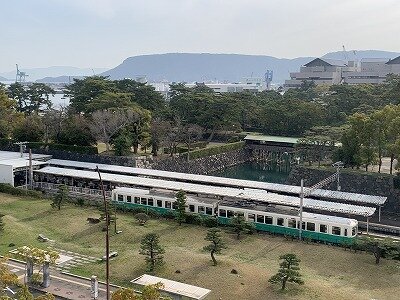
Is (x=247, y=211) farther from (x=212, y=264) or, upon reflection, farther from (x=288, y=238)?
(x=212, y=264)

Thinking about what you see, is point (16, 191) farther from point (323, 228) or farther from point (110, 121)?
point (323, 228)

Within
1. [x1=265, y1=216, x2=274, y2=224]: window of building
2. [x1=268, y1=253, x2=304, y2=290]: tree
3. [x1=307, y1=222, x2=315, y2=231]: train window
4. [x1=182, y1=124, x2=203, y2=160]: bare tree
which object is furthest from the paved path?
[x1=182, y1=124, x2=203, y2=160]: bare tree

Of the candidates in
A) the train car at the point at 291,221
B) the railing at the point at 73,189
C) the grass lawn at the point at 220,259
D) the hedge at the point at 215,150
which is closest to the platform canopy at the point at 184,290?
the grass lawn at the point at 220,259

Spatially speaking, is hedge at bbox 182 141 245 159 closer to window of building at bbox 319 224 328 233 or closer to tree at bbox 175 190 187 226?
tree at bbox 175 190 187 226

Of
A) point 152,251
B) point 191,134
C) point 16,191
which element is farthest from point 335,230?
point 191,134

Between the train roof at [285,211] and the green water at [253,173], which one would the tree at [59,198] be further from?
the green water at [253,173]

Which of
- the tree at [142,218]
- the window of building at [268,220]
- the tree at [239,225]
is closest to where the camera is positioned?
the tree at [239,225]

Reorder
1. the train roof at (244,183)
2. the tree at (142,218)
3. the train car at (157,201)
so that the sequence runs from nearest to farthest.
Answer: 1. the tree at (142,218)
2. the train car at (157,201)
3. the train roof at (244,183)

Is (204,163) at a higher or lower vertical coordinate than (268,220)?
lower
